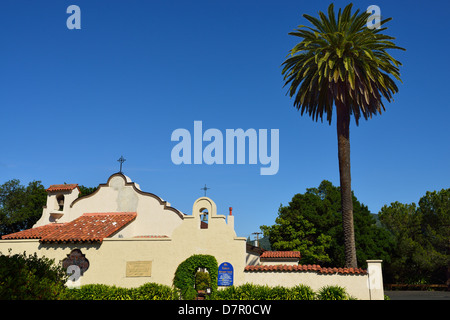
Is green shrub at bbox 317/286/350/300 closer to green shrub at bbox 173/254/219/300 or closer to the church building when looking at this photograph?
the church building

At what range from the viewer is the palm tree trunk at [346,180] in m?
25.0

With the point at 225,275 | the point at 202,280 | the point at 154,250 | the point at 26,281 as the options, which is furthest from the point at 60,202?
the point at 26,281

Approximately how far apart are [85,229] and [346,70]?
2292cm

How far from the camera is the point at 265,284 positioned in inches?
824

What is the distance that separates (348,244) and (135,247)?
15.4 m

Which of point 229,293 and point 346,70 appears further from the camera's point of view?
point 346,70

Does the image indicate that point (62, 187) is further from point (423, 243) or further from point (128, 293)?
point (423, 243)

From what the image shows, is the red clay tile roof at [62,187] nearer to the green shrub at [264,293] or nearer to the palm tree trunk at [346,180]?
the green shrub at [264,293]

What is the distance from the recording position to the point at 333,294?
1931cm

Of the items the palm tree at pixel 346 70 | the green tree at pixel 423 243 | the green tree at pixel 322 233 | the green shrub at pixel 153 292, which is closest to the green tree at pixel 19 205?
the green tree at pixel 322 233

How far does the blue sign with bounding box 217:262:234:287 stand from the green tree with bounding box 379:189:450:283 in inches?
1486
